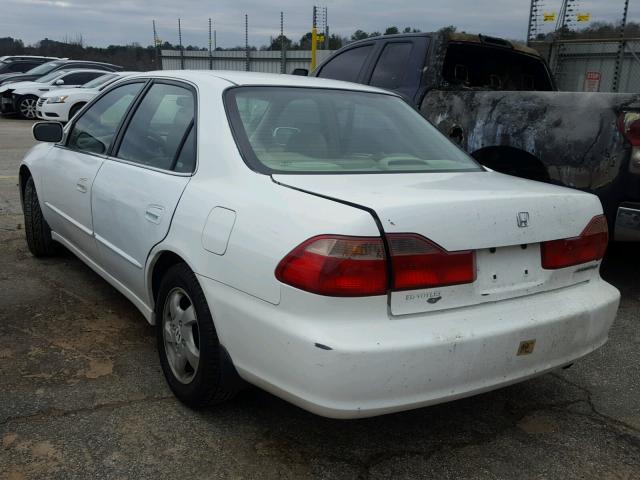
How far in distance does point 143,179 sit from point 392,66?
3.39 meters

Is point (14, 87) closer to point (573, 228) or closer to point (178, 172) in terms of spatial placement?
point (178, 172)

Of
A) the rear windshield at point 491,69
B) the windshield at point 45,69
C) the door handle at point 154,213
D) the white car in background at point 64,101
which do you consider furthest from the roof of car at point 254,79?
the windshield at point 45,69

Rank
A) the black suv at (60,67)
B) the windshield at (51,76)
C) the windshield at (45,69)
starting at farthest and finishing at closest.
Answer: the windshield at (45,69) → the black suv at (60,67) → the windshield at (51,76)

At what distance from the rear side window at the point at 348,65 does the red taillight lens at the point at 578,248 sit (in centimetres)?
385

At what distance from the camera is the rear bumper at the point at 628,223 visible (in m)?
4.07

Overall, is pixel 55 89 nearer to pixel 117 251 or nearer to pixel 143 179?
pixel 117 251

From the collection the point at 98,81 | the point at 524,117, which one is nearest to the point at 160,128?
the point at 524,117

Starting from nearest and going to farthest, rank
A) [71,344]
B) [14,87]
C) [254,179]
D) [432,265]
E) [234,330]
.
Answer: [432,265] → [234,330] → [254,179] → [71,344] → [14,87]

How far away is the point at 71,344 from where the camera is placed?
3.44 metres

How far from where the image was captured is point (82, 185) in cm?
377

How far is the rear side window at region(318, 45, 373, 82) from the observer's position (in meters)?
6.21

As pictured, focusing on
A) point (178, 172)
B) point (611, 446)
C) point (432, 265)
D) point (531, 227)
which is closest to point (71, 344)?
point (178, 172)

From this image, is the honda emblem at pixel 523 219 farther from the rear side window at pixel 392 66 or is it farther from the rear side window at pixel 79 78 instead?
the rear side window at pixel 79 78

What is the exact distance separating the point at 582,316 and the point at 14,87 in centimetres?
1942
